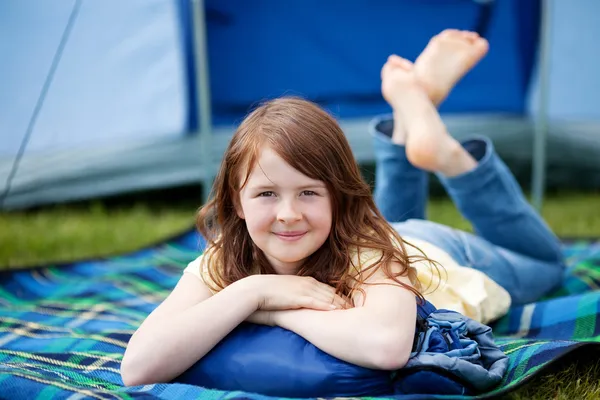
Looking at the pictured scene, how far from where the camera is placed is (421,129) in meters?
1.88

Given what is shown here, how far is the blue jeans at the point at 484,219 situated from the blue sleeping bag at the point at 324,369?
515 millimetres

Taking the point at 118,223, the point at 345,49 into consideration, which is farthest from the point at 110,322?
the point at 345,49

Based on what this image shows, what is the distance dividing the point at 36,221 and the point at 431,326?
8.84ft

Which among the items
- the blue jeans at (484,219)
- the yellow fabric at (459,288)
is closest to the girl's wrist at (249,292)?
the yellow fabric at (459,288)

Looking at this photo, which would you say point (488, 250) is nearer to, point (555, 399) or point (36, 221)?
point (555, 399)

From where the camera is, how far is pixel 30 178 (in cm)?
347

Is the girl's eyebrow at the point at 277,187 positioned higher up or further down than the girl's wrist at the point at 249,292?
higher up

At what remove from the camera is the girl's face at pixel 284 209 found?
1267mm

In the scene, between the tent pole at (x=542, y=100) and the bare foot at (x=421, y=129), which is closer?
the bare foot at (x=421, y=129)

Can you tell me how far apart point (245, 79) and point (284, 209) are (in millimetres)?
2561

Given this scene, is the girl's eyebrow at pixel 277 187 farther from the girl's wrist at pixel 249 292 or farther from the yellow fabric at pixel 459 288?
the yellow fabric at pixel 459 288

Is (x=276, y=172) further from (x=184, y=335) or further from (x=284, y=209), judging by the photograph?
(x=184, y=335)

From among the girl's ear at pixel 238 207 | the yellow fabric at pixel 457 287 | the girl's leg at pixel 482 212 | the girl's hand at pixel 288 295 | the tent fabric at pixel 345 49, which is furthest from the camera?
the tent fabric at pixel 345 49

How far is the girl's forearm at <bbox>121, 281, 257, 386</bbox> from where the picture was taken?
4.10ft
